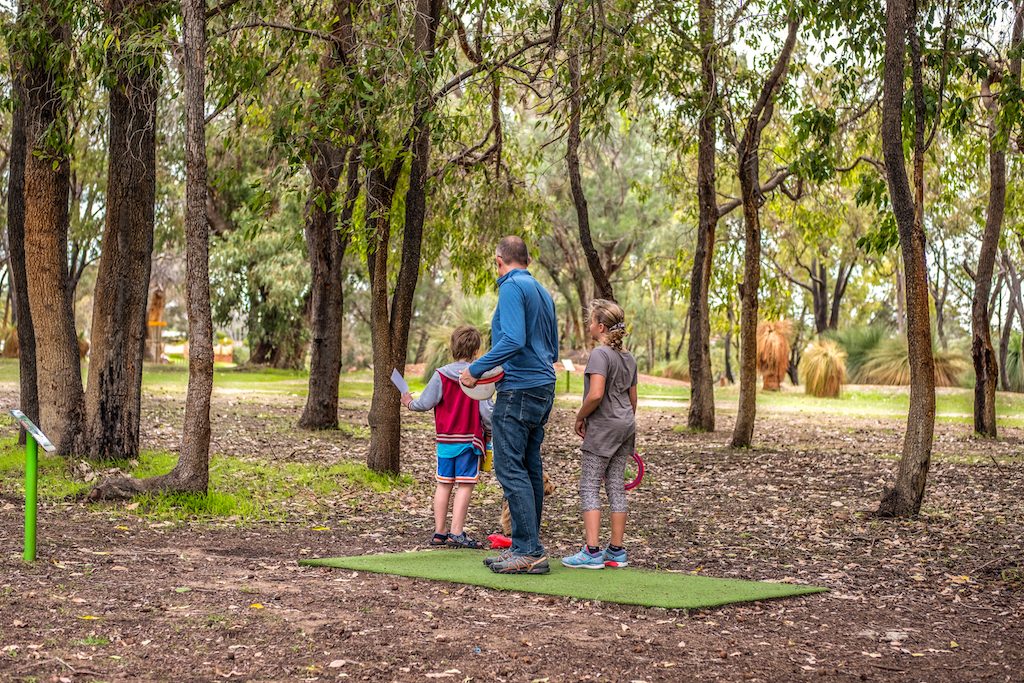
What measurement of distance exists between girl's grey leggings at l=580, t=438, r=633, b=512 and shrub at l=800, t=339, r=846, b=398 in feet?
80.7

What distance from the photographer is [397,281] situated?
12047mm

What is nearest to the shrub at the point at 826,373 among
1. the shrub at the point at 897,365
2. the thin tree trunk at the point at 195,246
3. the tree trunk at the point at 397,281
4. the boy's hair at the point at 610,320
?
the shrub at the point at 897,365

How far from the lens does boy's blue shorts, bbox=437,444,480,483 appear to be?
8180 millimetres

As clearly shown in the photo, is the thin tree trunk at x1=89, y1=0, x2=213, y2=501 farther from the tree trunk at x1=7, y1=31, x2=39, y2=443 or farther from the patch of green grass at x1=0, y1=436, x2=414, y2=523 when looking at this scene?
the tree trunk at x1=7, y1=31, x2=39, y2=443

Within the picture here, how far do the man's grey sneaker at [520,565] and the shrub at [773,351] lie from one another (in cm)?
2778

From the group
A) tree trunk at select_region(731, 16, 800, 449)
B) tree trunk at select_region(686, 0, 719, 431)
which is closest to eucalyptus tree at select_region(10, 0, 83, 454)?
tree trunk at select_region(686, 0, 719, 431)

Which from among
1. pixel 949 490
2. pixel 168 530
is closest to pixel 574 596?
pixel 168 530

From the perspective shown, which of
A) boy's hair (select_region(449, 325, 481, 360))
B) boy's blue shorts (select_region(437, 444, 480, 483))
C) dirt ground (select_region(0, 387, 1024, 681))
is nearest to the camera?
dirt ground (select_region(0, 387, 1024, 681))

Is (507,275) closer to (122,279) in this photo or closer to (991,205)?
(122,279)

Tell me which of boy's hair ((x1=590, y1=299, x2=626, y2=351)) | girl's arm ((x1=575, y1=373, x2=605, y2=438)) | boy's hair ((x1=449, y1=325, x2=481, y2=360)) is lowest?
girl's arm ((x1=575, y1=373, x2=605, y2=438))

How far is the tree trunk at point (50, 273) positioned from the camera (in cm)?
1157

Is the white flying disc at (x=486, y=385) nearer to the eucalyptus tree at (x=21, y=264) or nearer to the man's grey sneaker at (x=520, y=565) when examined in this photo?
the man's grey sneaker at (x=520, y=565)

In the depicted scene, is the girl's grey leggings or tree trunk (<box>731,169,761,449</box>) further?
tree trunk (<box>731,169,761,449</box>)

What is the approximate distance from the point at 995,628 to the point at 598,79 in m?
6.52
